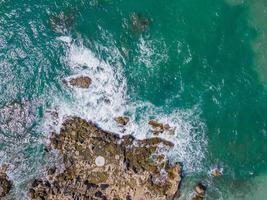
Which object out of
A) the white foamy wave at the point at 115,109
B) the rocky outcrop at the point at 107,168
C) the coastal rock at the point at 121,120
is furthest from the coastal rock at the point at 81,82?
the coastal rock at the point at 121,120

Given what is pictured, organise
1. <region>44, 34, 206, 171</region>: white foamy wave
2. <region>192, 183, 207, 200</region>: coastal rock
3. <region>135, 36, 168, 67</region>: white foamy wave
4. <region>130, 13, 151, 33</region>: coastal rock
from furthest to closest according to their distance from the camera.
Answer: <region>135, 36, 168, 67</region>: white foamy wave < <region>130, 13, 151, 33</region>: coastal rock < <region>192, 183, 207, 200</region>: coastal rock < <region>44, 34, 206, 171</region>: white foamy wave

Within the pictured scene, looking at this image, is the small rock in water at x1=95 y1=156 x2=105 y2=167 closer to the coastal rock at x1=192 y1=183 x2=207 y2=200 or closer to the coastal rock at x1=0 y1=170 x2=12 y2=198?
the coastal rock at x1=0 y1=170 x2=12 y2=198

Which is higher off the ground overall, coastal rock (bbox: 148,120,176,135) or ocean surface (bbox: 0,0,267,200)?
ocean surface (bbox: 0,0,267,200)

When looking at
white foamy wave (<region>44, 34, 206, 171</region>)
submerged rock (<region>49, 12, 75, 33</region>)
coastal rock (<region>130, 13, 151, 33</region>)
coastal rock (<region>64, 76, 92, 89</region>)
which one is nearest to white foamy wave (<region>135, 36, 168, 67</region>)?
coastal rock (<region>130, 13, 151, 33</region>)

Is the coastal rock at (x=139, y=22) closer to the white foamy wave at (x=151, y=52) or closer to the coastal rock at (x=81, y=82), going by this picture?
the white foamy wave at (x=151, y=52)

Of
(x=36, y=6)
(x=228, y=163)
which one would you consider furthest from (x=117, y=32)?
(x=228, y=163)

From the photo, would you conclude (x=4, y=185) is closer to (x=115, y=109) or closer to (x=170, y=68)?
(x=115, y=109)

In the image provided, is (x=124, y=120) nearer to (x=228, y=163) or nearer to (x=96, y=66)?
(x=96, y=66)
